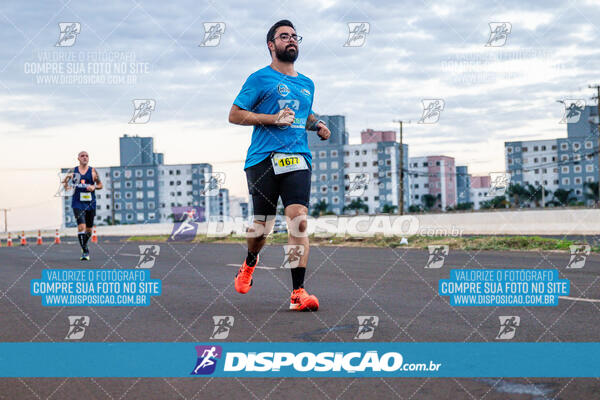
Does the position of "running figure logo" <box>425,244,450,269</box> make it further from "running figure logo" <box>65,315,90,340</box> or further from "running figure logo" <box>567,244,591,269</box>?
"running figure logo" <box>65,315,90,340</box>

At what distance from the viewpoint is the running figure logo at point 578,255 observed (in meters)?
9.91

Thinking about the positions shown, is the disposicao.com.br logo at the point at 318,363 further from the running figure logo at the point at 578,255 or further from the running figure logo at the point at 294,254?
the running figure logo at the point at 578,255

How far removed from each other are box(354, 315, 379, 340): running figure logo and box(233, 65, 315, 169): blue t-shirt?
4.66 feet

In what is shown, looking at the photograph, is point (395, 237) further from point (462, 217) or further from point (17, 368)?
point (17, 368)

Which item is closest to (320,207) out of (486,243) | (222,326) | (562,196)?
(562,196)

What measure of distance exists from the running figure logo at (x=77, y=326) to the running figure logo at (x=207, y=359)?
109 centimetres

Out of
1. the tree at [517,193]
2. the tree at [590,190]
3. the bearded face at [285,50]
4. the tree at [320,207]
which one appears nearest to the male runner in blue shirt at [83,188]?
the bearded face at [285,50]

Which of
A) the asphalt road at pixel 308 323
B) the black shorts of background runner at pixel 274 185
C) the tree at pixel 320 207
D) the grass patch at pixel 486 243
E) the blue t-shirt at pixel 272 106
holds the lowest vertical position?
the tree at pixel 320 207

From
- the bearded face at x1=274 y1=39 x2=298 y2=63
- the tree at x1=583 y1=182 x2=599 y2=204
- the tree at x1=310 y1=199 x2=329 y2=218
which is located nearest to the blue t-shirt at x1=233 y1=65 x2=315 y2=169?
the bearded face at x1=274 y1=39 x2=298 y2=63

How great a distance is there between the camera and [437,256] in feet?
41.8

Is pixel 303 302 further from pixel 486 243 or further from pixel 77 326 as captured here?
pixel 486 243

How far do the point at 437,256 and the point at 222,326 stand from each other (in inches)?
341

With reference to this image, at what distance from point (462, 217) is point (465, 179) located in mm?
173814

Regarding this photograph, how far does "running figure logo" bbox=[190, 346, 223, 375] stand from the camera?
348 cm
